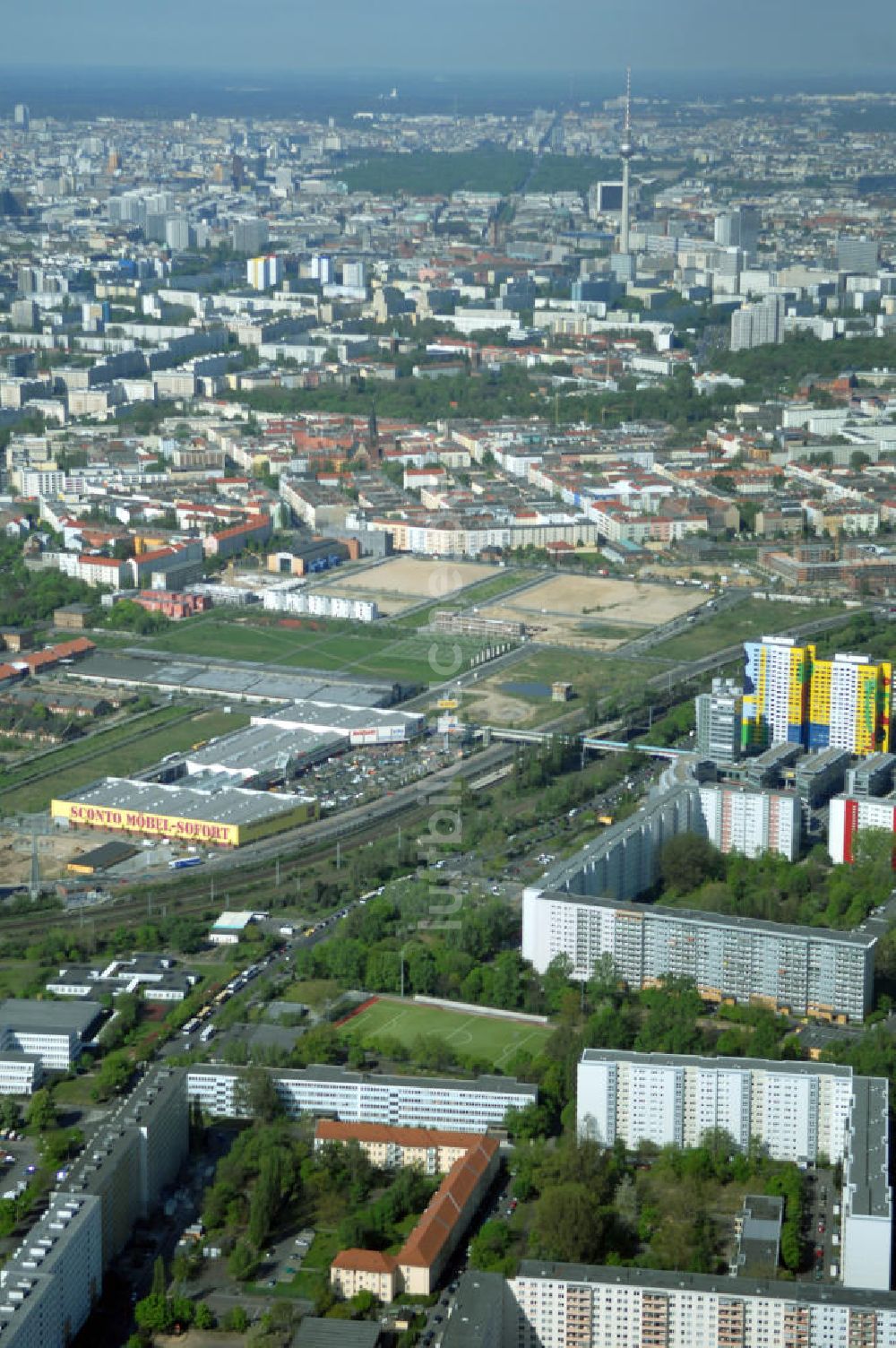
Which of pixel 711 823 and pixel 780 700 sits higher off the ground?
pixel 780 700

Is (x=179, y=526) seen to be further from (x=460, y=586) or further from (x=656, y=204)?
(x=656, y=204)

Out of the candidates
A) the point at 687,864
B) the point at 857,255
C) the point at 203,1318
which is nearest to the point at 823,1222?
the point at 203,1318

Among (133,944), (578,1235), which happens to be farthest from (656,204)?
(578,1235)

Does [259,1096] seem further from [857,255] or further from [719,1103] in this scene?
[857,255]

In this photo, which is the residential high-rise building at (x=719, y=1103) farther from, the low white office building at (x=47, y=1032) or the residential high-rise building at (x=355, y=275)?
the residential high-rise building at (x=355, y=275)

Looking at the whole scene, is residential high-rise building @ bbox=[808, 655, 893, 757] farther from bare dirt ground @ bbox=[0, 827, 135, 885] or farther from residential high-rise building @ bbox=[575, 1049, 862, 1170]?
residential high-rise building @ bbox=[575, 1049, 862, 1170]

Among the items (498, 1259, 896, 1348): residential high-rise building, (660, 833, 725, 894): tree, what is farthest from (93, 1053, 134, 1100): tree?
(660, 833, 725, 894): tree

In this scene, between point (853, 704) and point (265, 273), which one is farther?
point (265, 273)
